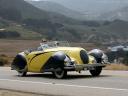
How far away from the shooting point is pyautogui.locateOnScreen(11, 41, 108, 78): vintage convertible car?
19.1 m

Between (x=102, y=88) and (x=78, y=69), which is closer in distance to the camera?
(x=102, y=88)

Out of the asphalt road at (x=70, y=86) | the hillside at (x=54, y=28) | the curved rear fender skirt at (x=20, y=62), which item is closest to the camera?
the asphalt road at (x=70, y=86)

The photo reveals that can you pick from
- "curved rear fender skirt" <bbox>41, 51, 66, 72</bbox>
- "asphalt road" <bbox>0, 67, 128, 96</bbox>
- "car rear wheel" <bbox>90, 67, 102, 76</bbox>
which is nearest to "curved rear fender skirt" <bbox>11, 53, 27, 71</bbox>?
"curved rear fender skirt" <bbox>41, 51, 66, 72</bbox>

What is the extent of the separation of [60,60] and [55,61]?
0.32 meters

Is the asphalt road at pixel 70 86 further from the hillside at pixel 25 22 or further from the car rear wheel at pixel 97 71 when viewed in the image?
the hillside at pixel 25 22

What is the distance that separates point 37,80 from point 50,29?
118125 millimetres

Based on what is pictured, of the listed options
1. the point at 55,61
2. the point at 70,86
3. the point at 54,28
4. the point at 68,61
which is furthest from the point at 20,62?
the point at 54,28

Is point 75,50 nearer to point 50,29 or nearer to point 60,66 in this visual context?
point 60,66

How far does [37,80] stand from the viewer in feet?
63.0

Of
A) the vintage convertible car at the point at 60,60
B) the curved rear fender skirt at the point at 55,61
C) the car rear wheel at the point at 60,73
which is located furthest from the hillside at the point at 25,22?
the car rear wheel at the point at 60,73

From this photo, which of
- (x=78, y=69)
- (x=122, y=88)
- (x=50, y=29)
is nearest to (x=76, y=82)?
(x=78, y=69)

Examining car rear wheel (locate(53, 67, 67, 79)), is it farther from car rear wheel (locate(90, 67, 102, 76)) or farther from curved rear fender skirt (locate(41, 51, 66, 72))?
car rear wheel (locate(90, 67, 102, 76))

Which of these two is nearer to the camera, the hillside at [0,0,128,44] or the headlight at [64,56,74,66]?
the headlight at [64,56,74,66]

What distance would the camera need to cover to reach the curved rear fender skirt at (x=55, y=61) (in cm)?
1917
